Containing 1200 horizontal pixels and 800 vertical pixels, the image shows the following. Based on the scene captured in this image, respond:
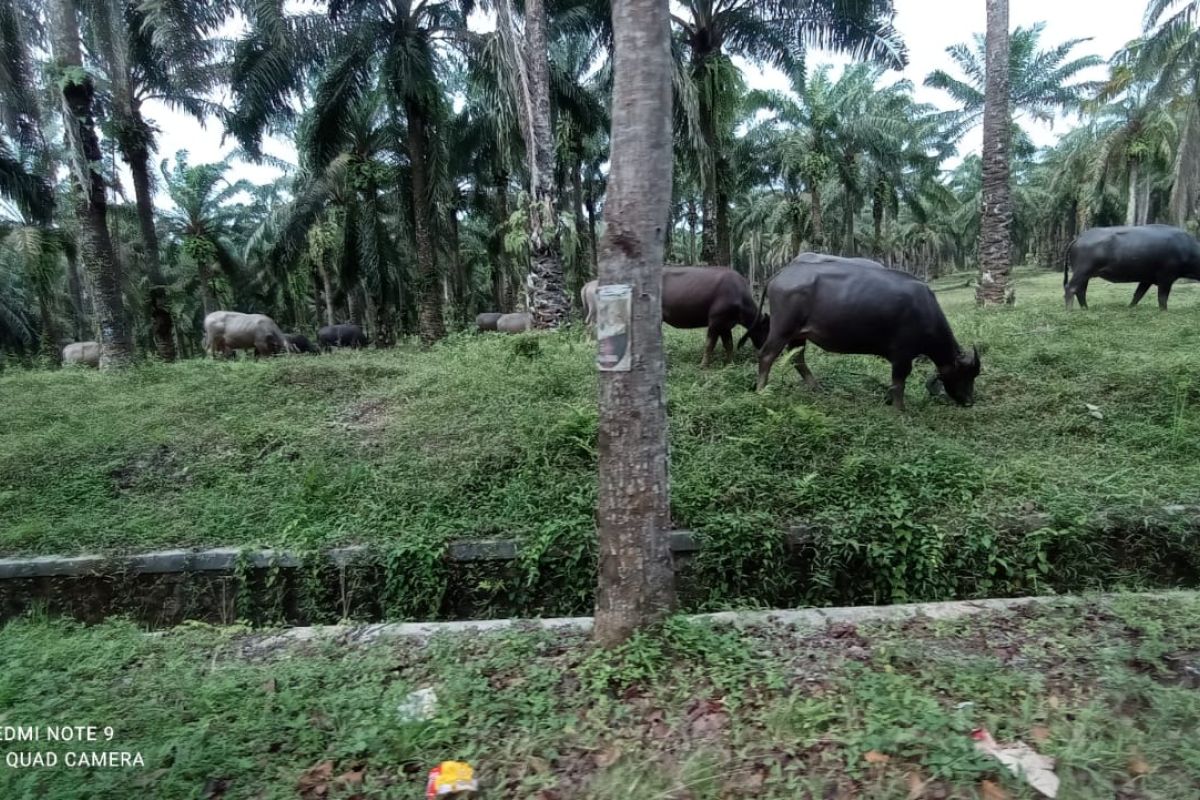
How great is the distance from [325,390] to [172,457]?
2.03 m

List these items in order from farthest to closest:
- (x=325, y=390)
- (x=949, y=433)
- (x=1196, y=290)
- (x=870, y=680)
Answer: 1. (x=1196, y=290)
2. (x=325, y=390)
3. (x=949, y=433)
4. (x=870, y=680)

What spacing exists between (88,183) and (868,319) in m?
11.7

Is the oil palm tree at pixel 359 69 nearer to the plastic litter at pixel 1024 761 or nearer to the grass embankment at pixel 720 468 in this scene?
the grass embankment at pixel 720 468

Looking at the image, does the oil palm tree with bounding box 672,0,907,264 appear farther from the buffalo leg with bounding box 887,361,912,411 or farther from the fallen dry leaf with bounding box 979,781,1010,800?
the fallen dry leaf with bounding box 979,781,1010,800

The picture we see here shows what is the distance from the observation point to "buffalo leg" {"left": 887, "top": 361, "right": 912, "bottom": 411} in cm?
629

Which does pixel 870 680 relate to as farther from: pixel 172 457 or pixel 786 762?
pixel 172 457

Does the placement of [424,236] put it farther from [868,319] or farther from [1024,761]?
[1024,761]

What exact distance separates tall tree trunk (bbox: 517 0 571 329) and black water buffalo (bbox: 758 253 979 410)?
18.5 ft

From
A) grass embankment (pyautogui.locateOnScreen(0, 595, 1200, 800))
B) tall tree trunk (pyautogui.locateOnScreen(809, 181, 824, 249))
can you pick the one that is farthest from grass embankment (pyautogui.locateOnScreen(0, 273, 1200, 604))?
tall tree trunk (pyautogui.locateOnScreen(809, 181, 824, 249))

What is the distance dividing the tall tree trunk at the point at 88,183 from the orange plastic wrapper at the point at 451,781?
11.8m

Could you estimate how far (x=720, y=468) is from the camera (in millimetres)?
5102

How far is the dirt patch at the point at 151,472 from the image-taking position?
5.75 metres

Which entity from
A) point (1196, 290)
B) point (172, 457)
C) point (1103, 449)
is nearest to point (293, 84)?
point (172, 457)

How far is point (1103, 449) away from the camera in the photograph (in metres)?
5.48
